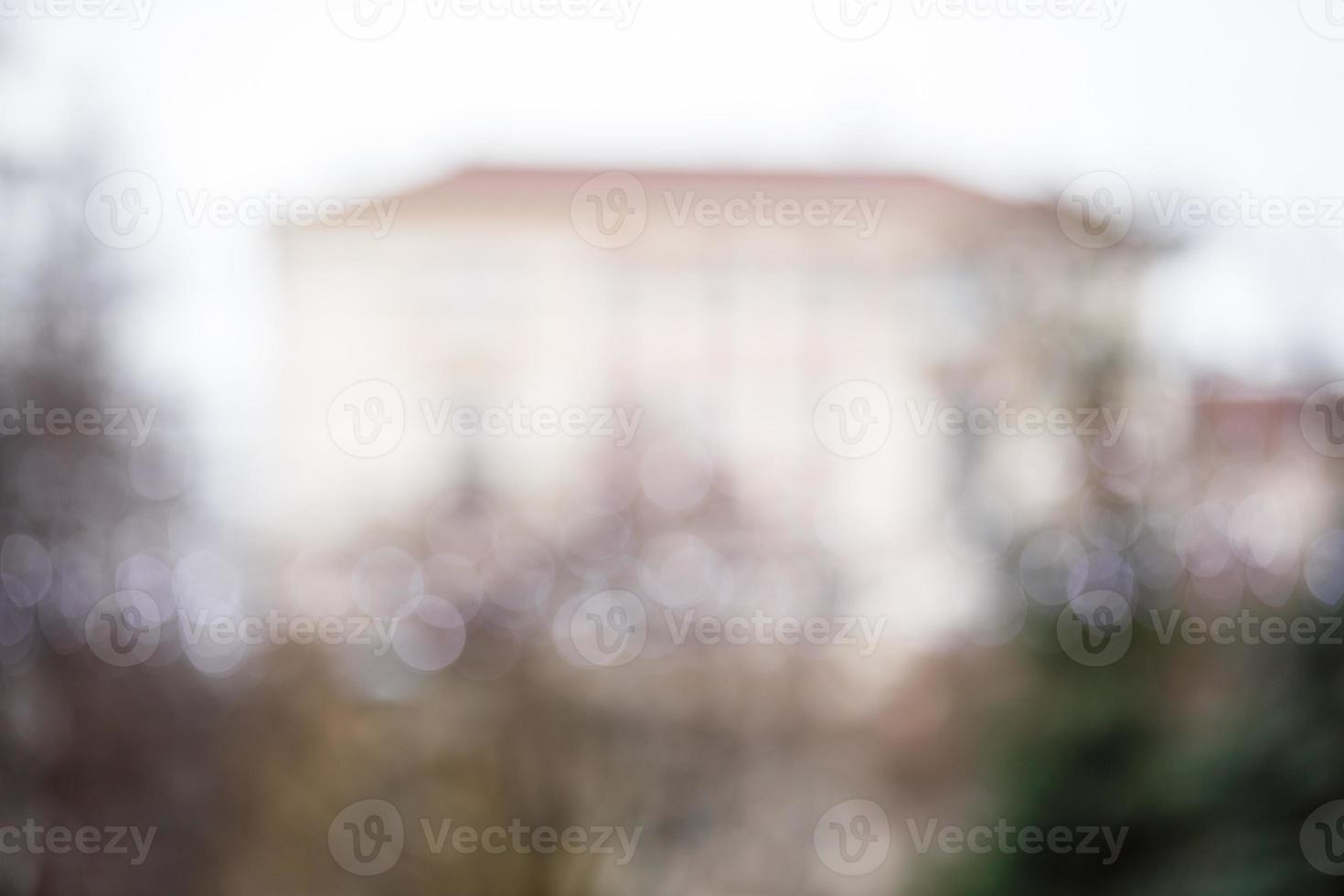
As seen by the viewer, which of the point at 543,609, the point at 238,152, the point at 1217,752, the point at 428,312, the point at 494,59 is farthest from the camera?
the point at 428,312

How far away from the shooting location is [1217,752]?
0.88 m

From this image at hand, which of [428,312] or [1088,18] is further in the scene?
[428,312]

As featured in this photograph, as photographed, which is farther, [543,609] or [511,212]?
[511,212]

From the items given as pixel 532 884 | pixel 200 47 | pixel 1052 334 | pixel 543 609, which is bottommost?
pixel 532 884

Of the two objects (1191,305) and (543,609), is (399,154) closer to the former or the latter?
(543,609)

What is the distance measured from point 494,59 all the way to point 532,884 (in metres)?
1.03

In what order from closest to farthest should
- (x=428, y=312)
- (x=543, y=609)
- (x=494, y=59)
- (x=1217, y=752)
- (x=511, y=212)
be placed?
1. (x=1217, y=752)
2. (x=494, y=59)
3. (x=543, y=609)
4. (x=428, y=312)
5. (x=511, y=212)

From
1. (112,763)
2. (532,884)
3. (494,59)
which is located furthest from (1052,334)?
(112,763)

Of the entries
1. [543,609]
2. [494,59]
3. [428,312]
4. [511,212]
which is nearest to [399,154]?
[494,59]

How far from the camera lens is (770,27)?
104cm

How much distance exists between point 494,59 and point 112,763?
949mm

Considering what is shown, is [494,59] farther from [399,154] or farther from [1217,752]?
[1217,752]

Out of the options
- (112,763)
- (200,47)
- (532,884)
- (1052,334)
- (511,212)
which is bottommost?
(532,884)

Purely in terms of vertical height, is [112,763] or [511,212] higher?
[511,212]
